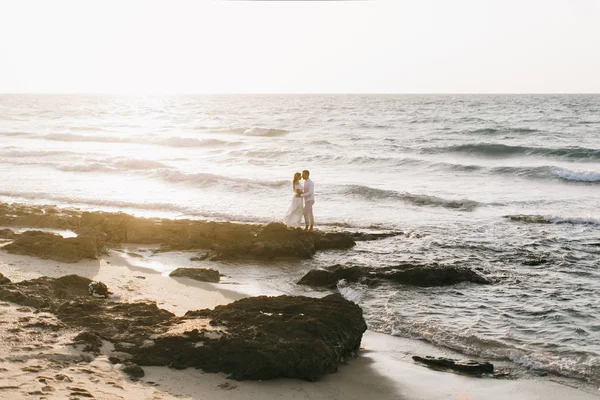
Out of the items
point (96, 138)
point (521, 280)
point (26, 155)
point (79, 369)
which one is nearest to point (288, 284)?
point (521, 280)

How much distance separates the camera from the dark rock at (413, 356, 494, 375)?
24.3ft

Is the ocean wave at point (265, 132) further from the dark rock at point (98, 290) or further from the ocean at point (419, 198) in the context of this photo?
the dark rock at point (98, 290)

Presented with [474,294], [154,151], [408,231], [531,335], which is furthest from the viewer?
[154,151]

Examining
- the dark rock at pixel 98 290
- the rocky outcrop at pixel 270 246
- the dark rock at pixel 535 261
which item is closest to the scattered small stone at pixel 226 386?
the dark rock at pixel 98 290

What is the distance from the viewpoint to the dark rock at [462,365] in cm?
742

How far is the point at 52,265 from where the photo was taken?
11.2 m

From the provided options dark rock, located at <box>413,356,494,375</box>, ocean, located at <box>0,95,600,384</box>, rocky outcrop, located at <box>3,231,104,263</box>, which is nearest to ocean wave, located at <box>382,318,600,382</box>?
ocean, located at <box>0,95,600,384</box>

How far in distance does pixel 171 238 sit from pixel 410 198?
10267mm

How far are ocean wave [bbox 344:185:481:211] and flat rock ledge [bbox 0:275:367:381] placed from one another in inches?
540

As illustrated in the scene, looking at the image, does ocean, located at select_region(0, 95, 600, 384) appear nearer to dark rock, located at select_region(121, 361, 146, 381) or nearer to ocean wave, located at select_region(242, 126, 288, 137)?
ocean wave, located at select_region(242, 126, 288, 137)

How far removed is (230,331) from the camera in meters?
7.12

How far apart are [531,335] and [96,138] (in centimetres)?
4477

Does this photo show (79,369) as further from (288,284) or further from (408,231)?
(408,231)

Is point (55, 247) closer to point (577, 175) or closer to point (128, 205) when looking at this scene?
point (128, 205)
